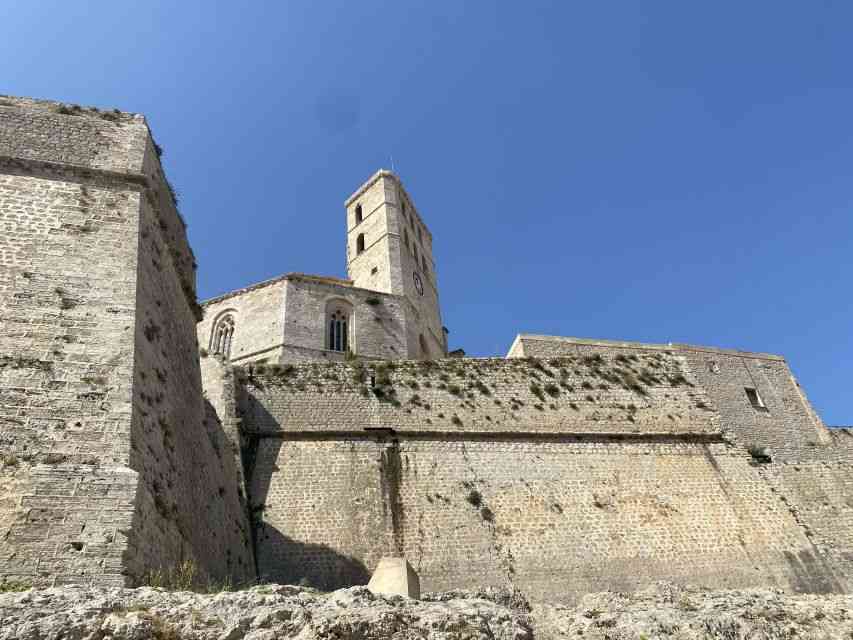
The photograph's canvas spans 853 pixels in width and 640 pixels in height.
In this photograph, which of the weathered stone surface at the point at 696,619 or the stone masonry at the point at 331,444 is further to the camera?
the stone masonry at the point at 331,444

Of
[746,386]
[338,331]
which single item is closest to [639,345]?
[746,386]

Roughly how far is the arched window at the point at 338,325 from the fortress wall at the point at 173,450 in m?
14.8

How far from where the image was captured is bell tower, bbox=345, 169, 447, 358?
3203 cm

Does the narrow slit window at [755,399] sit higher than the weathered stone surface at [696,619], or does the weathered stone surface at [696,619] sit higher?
the narrow slit window at [755,399]

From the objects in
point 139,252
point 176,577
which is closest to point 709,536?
point 176,577

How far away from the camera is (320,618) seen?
13.5 ft

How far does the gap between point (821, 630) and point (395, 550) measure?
7.71 meters

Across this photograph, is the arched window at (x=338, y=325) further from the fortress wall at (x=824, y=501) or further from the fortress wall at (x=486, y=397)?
the fortress wall at (x=824, y=501)

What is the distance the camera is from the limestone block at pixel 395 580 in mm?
6074

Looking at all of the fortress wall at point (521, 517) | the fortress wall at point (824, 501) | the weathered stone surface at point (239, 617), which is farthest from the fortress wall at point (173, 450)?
the fortress wall at point (824, 501)

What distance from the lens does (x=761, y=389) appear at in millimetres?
18547

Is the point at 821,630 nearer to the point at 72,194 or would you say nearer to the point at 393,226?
the point at 72,194

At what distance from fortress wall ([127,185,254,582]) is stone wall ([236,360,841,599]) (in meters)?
1.57

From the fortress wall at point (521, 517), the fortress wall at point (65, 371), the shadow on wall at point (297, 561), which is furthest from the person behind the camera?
the fortress wall at point (521, 517)
